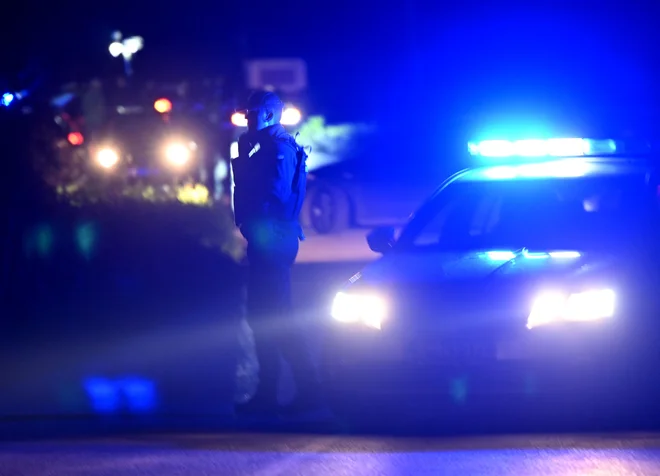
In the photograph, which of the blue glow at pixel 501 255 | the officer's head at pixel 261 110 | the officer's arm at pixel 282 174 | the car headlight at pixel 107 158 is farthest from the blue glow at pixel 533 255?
the car headlight at pixel 107 158

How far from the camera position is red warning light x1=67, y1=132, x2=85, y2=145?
17.9m

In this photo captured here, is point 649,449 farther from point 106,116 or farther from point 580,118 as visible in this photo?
point 106,116

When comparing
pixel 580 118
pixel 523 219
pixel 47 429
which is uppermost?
pixel 580 118

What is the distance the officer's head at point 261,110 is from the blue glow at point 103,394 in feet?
5.96

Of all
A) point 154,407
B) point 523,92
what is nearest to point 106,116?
point 523,92

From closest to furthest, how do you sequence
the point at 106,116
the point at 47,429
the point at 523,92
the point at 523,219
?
→ the point at 47,429 → the point at 523,219 → the point at 523,92 → the point at 106,116

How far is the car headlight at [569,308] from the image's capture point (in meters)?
6.31

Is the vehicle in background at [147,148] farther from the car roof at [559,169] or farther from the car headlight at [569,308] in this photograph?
the car headlight at [569,308]

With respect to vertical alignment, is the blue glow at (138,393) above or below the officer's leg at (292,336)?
below

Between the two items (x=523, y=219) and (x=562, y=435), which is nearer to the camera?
(x=562, y=435)

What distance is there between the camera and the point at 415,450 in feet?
20.4

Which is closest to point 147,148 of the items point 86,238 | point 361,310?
point 86,238

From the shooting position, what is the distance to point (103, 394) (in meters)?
7.83

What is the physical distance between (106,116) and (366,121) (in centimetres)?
426
